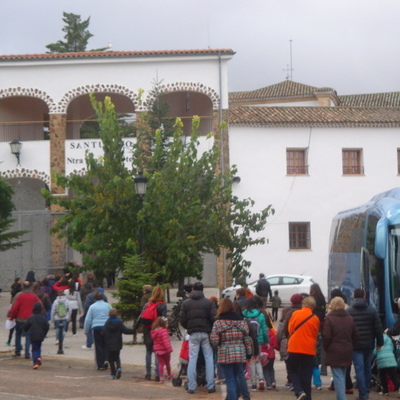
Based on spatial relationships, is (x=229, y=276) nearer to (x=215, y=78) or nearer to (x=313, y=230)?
(x=313, y=230)

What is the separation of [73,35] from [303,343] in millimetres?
50691

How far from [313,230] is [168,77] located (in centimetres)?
891

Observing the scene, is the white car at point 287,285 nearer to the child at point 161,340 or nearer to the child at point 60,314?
the child at point 60,314

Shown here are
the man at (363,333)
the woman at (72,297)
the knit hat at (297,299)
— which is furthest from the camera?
the woman at (72,297)

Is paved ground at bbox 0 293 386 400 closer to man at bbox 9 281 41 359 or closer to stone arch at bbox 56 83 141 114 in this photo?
man at bbox 9 281 41 359

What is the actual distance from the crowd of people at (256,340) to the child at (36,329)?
0.8 inches

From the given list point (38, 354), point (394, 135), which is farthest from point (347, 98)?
point (38, 354)

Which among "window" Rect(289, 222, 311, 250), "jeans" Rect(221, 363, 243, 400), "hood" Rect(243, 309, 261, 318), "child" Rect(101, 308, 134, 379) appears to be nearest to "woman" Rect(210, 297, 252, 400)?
"jeans" Rect(221, 363, 243, 400)

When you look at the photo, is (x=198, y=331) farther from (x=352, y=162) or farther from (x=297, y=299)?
(x=352, y=162)

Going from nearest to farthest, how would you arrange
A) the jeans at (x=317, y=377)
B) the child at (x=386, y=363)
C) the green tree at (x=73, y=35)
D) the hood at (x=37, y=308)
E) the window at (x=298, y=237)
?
1. the child at (x=386, y=363)
2. the jeans at (x=317, y=377)
3. the hood at (x=37, y=308)
4. the window at (x=298, y=237)
5. the green tree at (x=73, y=35)

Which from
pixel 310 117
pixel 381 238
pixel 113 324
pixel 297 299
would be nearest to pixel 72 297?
pixel 113 324

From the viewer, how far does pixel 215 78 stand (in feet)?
115

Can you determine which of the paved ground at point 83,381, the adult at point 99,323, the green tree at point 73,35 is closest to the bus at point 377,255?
the paved ground at point 83,381

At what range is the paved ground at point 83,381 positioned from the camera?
45.0 ft
